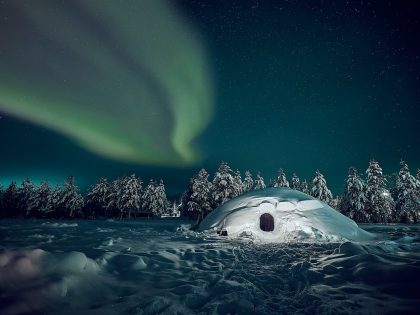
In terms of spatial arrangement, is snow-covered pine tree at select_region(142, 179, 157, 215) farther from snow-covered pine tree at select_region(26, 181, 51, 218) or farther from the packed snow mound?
the packed snow mound

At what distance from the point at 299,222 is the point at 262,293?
1127 centimetres

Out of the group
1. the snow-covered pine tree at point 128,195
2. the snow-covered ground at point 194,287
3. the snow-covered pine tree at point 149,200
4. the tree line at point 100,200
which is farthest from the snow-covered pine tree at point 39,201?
the snow-covered ground at point 194,287

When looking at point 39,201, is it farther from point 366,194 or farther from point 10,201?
point 366,194

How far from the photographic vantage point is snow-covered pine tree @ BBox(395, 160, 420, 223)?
106ft

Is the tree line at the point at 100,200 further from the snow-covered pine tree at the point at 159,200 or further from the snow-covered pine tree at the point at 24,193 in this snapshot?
the snow-covered pine tree at the point at 24,193

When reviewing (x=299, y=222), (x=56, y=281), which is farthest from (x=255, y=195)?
(x=56, y=281)

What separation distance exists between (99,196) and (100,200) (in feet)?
3.07

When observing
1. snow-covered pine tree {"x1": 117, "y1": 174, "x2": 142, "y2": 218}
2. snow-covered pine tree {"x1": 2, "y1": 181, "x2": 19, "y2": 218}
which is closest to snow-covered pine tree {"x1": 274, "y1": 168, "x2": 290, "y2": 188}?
snow-covered pine tree {"x1": 117, "y1": 174, "x2": 142, "y2": 218}

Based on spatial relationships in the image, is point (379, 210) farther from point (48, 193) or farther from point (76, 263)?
point (48, 193)

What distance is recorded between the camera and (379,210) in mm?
33875

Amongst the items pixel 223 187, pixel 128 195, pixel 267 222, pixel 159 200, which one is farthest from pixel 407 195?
pixel 128 195

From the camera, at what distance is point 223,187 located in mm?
36594

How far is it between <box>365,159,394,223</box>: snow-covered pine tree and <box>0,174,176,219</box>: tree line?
3974 centimetres

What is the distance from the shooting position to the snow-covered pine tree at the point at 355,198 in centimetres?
3321
